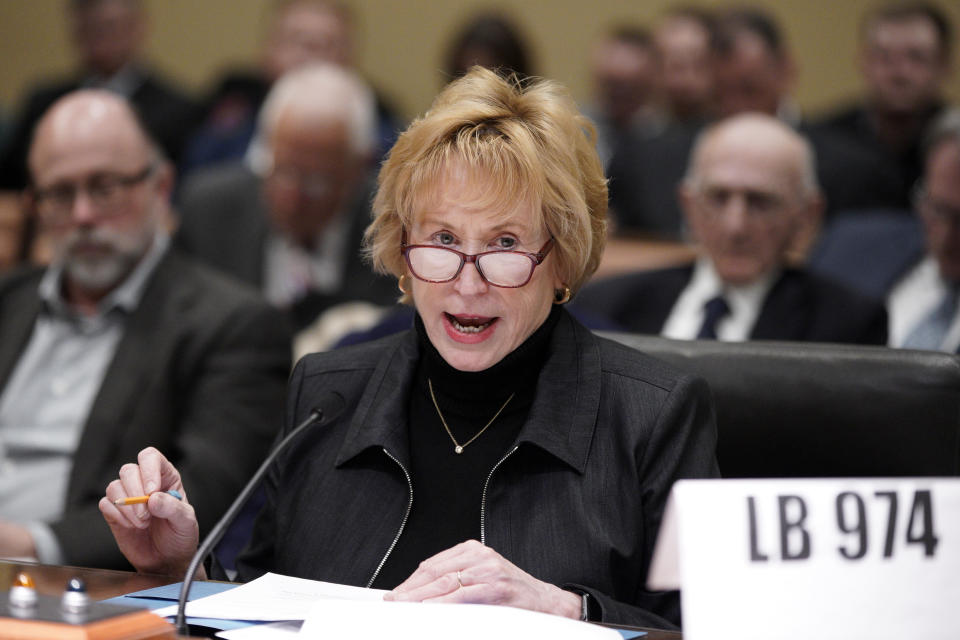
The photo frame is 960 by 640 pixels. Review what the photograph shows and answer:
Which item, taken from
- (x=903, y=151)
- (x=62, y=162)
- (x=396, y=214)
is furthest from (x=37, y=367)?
(x=903, y=151)

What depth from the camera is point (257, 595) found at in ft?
4.66

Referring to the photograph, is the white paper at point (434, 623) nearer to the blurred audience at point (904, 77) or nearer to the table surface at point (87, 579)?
the table surface at point (87, 579)

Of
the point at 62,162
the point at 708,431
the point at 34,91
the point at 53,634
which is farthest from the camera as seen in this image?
the point at 34,91

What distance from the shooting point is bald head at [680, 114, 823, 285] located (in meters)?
3.13

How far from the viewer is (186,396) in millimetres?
2596

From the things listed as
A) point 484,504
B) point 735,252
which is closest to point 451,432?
point 484,504

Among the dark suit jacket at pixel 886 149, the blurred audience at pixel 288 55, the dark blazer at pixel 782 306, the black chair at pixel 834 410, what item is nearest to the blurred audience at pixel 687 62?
the dark suit jacket at pixel 886 149

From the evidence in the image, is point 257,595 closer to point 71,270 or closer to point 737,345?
point 737,345

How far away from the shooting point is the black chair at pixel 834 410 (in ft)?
5.95

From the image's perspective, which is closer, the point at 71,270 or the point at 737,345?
the point at 737,345

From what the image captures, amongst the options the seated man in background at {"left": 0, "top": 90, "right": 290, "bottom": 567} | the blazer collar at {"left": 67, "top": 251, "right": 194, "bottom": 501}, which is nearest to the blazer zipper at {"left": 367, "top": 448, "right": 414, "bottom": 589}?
the seated man in background at {"left": 0, "top": 90, "right": 290, "bottom": 567}

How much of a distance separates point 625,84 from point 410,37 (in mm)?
1325

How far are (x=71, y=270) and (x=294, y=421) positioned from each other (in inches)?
47.1

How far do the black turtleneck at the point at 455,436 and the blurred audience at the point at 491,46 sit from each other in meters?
3.47
